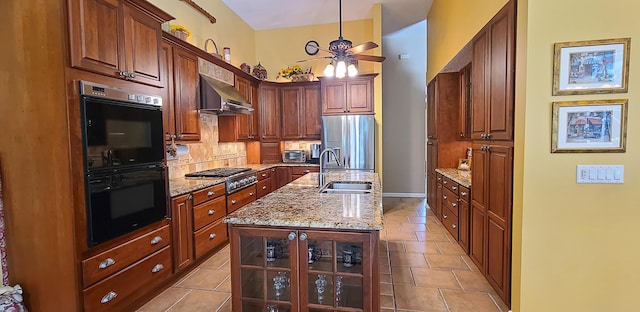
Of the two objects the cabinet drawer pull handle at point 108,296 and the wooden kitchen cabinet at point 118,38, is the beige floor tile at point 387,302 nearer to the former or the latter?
the cabinet drawer pull handle at point 108,296

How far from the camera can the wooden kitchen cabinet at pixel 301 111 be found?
531 cm

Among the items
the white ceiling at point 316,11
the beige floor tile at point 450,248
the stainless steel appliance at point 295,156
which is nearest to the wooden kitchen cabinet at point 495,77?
the beige floor tile at point 450,248

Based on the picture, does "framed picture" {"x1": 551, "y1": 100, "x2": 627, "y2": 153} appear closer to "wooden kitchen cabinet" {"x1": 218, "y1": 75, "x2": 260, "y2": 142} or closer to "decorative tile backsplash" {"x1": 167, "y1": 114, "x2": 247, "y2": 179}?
"decorative tile backsplash" {"x1": 167, "y1": 114, "x2": 247, "y2": 179}

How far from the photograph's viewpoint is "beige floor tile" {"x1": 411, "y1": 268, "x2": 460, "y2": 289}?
2684 millimetres

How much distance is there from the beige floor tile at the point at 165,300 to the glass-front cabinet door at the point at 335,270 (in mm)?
1401

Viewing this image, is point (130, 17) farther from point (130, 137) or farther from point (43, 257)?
point (43, 257)

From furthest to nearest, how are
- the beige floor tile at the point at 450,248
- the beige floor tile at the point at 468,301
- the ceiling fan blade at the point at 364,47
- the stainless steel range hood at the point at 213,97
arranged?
the stainless steel range hood at the point at 213,97 → the beige floor tile at the point at 450,248 → the ceiling fan blade at the point at 364,47 → the beige floor tile at the point at 468,301

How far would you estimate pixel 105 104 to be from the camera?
1.99m

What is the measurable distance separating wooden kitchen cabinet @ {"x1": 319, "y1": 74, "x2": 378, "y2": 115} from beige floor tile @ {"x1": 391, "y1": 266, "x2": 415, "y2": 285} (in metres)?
2.63

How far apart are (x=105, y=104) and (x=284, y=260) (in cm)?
160

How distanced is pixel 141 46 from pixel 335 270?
2.24 m

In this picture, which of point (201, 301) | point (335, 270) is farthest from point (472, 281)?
point (201, 301)

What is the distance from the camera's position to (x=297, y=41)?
5680 mm

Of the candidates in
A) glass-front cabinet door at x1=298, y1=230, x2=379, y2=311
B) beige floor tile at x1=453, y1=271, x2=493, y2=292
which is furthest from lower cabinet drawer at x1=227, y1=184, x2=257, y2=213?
beige floor tile at x1=453, y1=271, x2=493, y2=292
